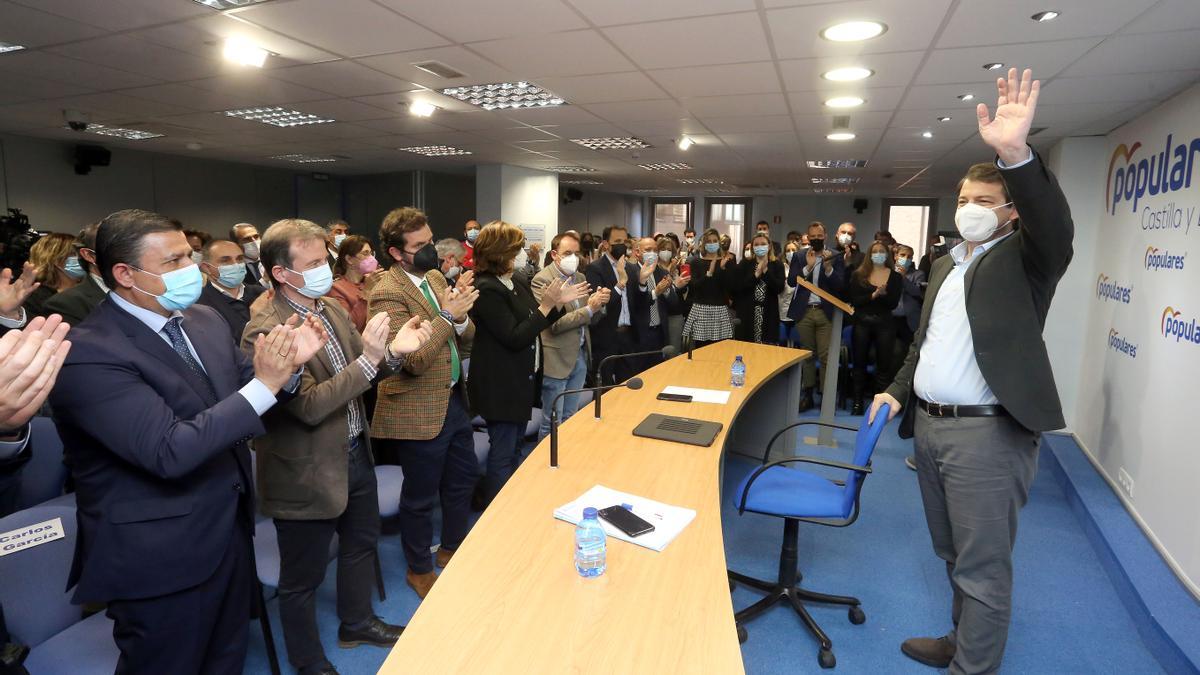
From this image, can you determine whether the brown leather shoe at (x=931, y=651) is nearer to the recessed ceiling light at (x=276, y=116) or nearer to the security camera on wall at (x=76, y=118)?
the recessed ceiling light at (x=276, y=116)

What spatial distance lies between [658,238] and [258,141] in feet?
18.1

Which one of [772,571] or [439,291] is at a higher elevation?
[439,291]

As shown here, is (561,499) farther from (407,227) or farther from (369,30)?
(369,30)

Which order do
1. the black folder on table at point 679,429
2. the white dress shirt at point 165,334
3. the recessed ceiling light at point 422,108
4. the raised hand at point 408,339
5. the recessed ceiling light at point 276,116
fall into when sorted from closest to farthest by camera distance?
the white dress shirt at point 165,334 < the raised hand at point 408,339 < the black folder on table at point 679,429 < the recessed ceiling light at point 422,108 < the recessed ceiling light at point 276,116

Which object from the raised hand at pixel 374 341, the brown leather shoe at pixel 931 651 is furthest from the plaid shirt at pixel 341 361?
the brown leather shoe at pixel 931 651

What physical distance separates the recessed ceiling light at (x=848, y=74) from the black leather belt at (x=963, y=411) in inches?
107

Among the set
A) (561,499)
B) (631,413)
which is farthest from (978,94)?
(561,499)

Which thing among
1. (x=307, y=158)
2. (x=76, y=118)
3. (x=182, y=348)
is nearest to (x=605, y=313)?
(x=182, y=348)

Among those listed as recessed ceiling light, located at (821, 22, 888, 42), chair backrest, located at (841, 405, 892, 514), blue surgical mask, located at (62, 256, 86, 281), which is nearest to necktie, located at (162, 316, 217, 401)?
chair backrest, located at (841, 405, 892, 514)

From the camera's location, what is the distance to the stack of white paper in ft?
5.33

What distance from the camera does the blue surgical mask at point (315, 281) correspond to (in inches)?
77.6

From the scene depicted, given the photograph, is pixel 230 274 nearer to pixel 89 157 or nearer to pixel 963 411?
pixel 963 411

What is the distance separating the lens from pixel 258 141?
26.2 feet

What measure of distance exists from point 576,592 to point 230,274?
296cm
